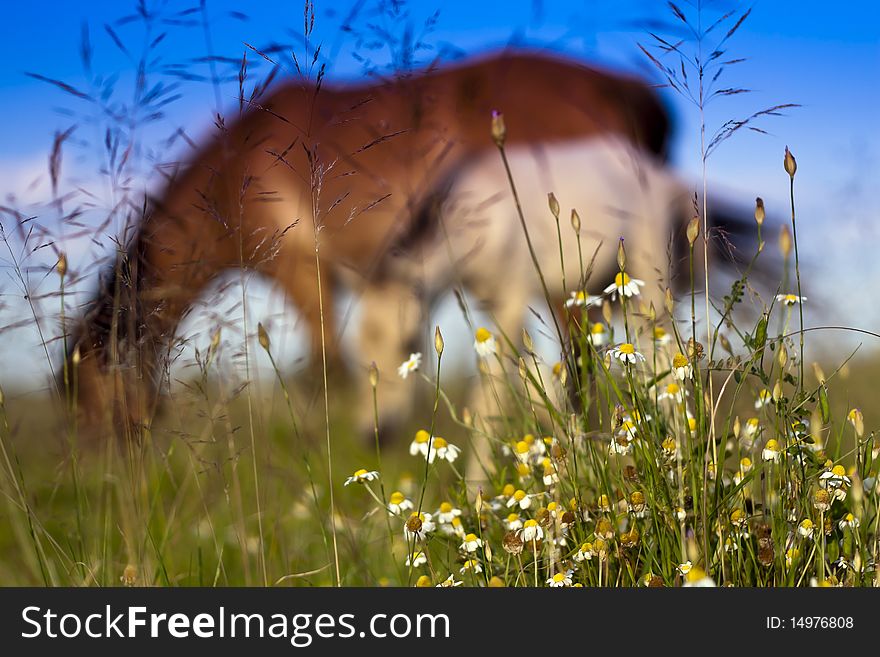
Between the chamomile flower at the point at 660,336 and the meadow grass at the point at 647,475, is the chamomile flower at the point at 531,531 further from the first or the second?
the chamomile flower at the point at 660,336

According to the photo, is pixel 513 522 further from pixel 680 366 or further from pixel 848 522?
pixel 848 522

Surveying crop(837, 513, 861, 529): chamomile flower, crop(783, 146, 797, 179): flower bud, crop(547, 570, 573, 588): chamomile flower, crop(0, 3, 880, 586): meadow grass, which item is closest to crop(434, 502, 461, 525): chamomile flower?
crop(0, 3, 880, 586): meadow grass

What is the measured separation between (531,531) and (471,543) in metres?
0.11

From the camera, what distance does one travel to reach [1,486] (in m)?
1.67

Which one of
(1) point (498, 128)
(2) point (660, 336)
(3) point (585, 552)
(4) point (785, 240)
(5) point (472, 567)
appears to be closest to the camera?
(1) point (498, 128)

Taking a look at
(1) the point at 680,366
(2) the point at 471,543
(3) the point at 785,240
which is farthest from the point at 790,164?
(2) the point at 471,543

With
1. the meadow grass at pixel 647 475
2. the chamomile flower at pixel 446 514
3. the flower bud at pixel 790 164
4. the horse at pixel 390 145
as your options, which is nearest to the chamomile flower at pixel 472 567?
the meadow grass at pixel 647 475

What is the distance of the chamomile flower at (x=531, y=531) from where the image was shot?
1357mm

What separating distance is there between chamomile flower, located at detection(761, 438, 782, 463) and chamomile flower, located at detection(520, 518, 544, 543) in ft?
1.33

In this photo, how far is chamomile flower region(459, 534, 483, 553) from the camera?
1.37m

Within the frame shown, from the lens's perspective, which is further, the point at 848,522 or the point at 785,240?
the point at 848,522

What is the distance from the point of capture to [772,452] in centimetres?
131

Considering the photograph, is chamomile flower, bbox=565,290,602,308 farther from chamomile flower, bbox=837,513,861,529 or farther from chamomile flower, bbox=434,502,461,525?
chamomile flower, bbox=837,513,861,529
